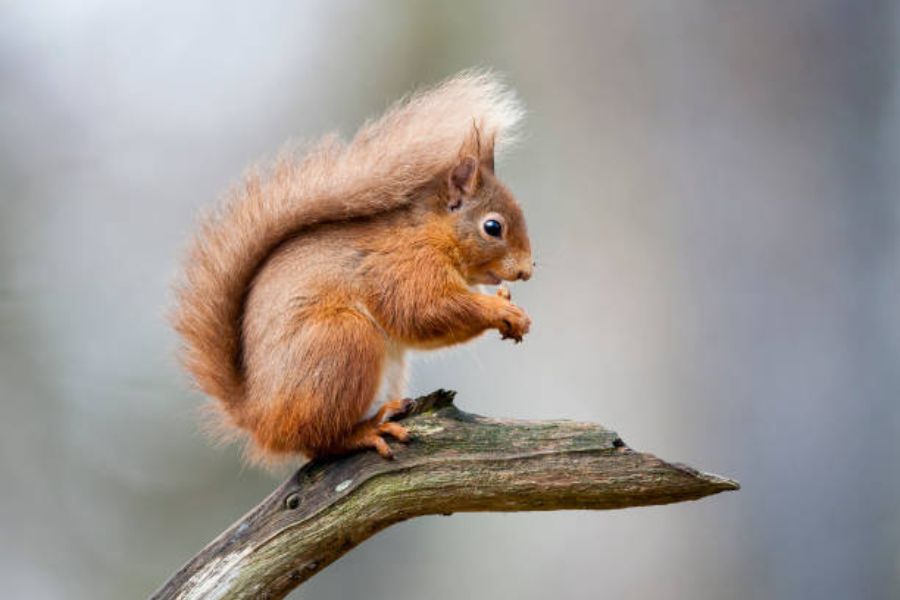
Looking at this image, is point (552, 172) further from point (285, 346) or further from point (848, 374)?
point (285, 346)

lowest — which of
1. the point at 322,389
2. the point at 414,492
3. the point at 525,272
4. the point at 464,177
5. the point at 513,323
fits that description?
the point at 414,492

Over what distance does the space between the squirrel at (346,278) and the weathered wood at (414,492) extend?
6cm

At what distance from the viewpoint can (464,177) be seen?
1.91 metres

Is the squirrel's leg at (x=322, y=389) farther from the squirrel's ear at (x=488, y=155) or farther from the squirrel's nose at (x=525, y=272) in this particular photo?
the squirrel's ear at (x=488, y=155)

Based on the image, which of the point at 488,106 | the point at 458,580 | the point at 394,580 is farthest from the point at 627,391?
the point at 488,106

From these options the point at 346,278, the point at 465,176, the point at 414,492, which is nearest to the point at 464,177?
the point at 465,176

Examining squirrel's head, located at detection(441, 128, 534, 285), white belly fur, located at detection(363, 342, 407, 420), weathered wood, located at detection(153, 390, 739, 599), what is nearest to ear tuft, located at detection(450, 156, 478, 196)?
squirrel's head, located at detection(441, 128, 534, 285)

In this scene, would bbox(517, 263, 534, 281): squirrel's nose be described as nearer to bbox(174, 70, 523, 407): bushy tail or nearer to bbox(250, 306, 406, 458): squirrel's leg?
bbox(174, 70, 523, 407): bushy tail

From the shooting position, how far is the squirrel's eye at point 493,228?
189 centimetres

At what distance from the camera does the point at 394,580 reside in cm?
369

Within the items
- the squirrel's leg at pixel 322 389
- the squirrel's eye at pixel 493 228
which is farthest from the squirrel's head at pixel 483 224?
the squirrel's leg at pixel 322 389

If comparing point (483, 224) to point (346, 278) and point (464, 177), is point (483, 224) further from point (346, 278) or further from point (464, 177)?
point (346, 278)

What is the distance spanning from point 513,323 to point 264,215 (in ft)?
1.59

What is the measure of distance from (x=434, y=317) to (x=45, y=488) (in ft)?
10.3
